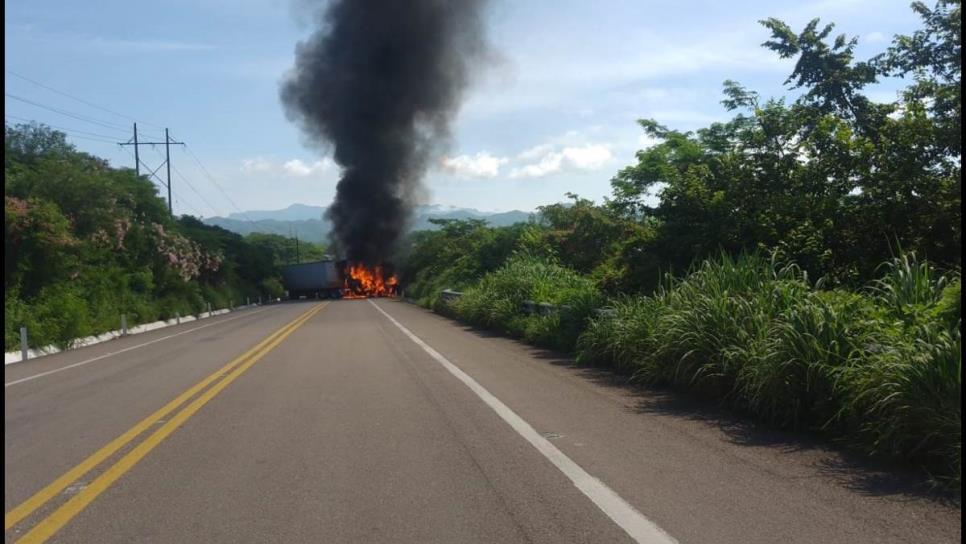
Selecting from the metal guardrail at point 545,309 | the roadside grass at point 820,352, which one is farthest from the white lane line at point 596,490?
the metal guardrail at point 545,309

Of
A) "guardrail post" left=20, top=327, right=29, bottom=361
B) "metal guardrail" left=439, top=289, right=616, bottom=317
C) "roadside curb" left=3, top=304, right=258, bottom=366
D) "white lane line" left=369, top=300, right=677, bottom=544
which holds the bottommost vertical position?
"roadside curb" left=3, top=304, right=258, bottom=366

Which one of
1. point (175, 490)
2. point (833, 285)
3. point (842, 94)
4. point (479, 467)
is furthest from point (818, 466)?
point (842, 94)

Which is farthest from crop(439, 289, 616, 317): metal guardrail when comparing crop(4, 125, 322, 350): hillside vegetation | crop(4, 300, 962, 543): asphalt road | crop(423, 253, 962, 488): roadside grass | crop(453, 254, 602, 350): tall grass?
crop(4, 125, 322, 350): hillside vegetation

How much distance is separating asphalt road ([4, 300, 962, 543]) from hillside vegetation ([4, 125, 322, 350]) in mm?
13988

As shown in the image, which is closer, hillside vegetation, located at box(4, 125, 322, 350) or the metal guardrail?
the metal guardrail

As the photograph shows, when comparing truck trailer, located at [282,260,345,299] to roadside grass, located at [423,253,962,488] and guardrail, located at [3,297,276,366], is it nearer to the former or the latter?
guardrail, located at [3,297,276,366]

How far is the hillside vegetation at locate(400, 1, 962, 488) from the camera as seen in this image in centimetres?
627

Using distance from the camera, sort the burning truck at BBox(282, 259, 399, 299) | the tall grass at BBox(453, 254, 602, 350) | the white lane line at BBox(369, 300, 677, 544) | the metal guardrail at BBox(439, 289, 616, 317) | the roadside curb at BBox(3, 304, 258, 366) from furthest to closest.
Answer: the burning truck at BBox(282, 259, 399, 299) → the roadside curb at BBox(3, 304, 258, 366) → the tall grass at BBox(453, 254, 602, 350) → the metal guardrail at BBox(439, 289, 616, 317) → the white lane line at BBox(369, 300, 677, 544)

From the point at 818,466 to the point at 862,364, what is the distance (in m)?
1.33

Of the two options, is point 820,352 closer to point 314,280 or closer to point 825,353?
point 825,353

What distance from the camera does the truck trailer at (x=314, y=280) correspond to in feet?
212

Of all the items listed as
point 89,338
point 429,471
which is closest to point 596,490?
point 429,471

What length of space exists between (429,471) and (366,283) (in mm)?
57276

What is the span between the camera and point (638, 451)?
21.5 ft
